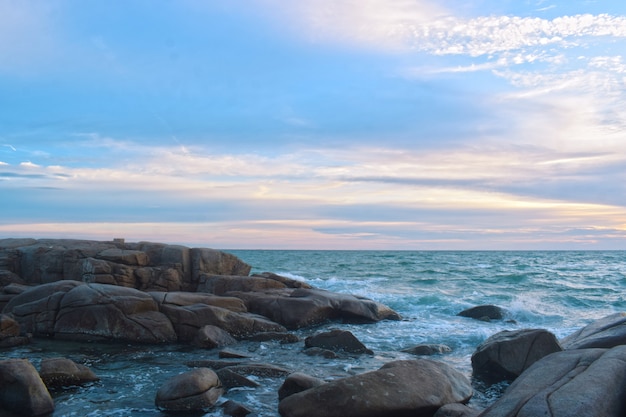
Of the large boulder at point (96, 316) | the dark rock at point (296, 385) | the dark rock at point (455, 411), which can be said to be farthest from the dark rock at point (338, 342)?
the dark rock at point (455, 411)

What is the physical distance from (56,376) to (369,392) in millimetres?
6644

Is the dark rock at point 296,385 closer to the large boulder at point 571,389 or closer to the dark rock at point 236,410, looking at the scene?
the dark rock at point 236,410

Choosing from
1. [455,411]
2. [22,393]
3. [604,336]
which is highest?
[604,336]

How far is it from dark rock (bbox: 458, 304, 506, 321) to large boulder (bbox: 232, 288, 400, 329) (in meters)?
3.37

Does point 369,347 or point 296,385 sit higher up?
point 296,385

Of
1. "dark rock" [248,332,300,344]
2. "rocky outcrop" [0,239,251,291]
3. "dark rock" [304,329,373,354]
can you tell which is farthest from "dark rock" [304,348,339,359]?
"rocky outcrop" [0,239,251,291]

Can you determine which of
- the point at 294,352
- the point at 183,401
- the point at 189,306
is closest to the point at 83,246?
the point at 189,306

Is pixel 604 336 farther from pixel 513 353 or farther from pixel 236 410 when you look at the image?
pixel 236 410

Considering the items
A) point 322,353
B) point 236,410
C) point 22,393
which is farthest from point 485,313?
point 22,393

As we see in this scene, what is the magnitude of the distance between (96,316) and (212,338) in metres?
3.76

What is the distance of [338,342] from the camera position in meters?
15.5

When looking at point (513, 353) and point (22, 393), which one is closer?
point (22, 393)

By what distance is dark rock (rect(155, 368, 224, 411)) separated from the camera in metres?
9.88

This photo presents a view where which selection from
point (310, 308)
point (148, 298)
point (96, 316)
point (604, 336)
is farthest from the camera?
point (310, 308)
